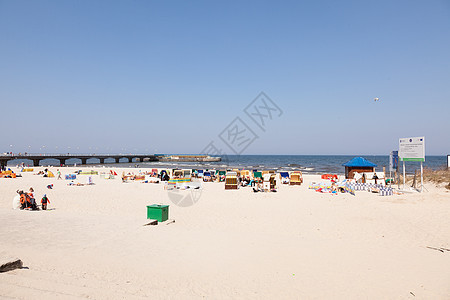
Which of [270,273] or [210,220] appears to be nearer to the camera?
[270,273]

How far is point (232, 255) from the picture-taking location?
5.52m

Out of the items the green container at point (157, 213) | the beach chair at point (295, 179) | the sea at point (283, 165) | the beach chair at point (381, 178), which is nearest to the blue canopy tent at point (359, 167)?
the beach chair at point (381, 178)

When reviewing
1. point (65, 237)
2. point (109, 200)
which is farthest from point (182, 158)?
point (65, 237)

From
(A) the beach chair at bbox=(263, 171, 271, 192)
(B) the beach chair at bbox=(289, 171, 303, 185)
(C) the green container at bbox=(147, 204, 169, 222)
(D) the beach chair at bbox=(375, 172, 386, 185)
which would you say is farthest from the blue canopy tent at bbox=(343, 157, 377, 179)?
(C) the green container at bbox=(147, 204, 169, 222)

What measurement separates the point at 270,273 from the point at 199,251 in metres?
1.70

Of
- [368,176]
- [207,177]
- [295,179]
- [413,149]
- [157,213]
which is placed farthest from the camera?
[207,177]

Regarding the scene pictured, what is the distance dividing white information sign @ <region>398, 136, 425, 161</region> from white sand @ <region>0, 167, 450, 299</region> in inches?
274

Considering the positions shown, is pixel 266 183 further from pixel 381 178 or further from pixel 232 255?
pixel 232 255

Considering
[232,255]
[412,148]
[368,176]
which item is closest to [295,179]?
[368,176]

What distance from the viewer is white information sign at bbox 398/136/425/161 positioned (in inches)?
632

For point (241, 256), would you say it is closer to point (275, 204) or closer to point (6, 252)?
point (6, 252)

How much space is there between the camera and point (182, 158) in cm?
9544

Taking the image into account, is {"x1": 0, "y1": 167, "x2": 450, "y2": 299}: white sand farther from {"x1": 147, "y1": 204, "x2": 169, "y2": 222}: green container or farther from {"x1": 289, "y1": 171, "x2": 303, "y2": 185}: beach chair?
{"x1": 289, "y1": 171, "x2": 303, "y2": 185}: beach chair

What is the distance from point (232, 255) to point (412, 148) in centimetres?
1620
